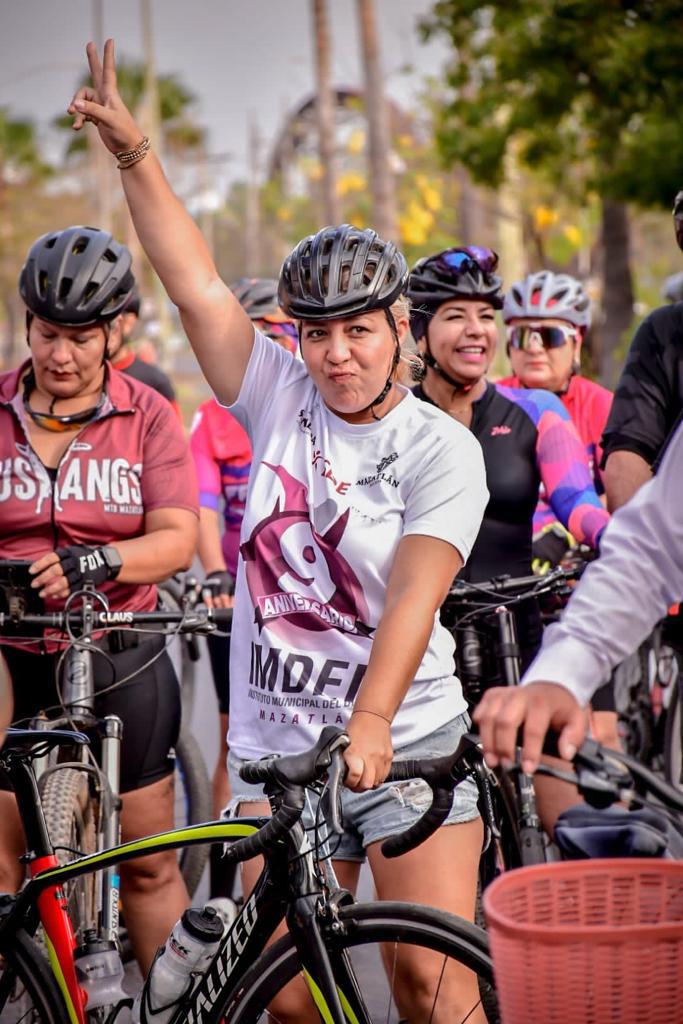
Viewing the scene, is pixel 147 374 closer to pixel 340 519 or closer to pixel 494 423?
pixel 494 423

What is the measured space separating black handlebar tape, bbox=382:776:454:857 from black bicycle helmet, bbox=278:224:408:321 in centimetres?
127

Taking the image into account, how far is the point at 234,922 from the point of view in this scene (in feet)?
11.3

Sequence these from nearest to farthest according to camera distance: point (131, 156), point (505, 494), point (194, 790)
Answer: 1. point (131, 156)
2. point (505, 494)
3. point (194, 790)

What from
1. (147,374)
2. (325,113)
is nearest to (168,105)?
(325,113)

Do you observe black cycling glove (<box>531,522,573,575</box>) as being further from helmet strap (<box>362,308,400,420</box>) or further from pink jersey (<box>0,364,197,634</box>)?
helmet strap (<box>362,308,400,420</box>)

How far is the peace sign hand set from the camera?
3916 mm

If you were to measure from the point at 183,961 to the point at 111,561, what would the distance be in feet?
5.00

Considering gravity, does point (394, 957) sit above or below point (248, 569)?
below

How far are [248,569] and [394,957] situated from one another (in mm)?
1005

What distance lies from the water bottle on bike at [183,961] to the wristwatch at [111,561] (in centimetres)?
143

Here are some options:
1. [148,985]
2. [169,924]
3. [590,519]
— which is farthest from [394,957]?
[590,519]

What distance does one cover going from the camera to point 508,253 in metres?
33.2

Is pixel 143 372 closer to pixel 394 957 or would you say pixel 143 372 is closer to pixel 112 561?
pixel 112 561

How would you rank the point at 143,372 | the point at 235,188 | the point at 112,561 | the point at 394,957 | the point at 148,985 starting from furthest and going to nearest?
the point at 235,188 < the point at 143,372 < the point at 112,561 < the point at 148,985 < the point at 394,957
